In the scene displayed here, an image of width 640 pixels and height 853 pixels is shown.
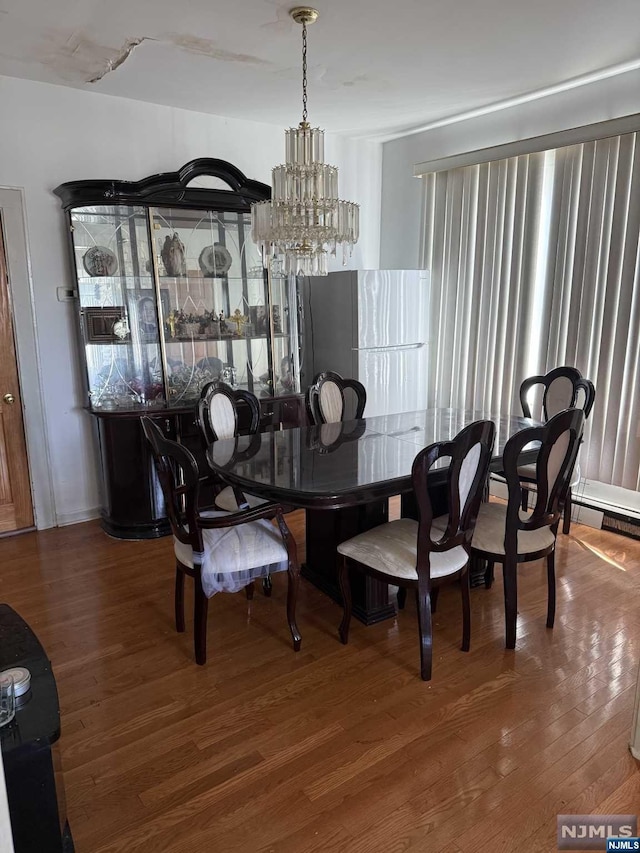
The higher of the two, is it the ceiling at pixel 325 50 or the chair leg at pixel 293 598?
the ceiling at pixel 325 50

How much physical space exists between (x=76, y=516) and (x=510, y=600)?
291 centimetres

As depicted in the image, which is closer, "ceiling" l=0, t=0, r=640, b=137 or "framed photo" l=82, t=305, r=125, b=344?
"ceiling" l=0, t=0, r=640, b=137

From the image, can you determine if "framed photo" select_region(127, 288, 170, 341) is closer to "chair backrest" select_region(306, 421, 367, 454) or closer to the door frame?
the door frame

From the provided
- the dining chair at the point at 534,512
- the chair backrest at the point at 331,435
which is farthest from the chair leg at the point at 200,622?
the dining chair at the point at 534,512

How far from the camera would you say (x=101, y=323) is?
A: 3748 millimetres

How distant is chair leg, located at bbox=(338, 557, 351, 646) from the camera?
2.60 meters

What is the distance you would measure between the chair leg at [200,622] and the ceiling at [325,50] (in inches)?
96.3

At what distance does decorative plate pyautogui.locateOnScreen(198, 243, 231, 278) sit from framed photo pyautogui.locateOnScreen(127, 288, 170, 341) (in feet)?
1.09

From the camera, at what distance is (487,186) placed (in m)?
4.32

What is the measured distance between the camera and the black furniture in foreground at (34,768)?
129 cm

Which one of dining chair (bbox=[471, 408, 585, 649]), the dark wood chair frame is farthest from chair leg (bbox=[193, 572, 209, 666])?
dining chair (bbox=[471, 408, 585, 649])

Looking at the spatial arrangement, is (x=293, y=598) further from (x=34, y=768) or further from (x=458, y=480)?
(x=34, y=768)

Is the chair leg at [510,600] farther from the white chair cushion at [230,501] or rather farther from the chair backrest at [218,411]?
the chair backrest at [218,411]

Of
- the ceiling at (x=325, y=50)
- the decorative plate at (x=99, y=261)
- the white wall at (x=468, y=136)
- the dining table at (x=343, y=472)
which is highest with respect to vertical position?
the ceiling at (x=325, y=50)
